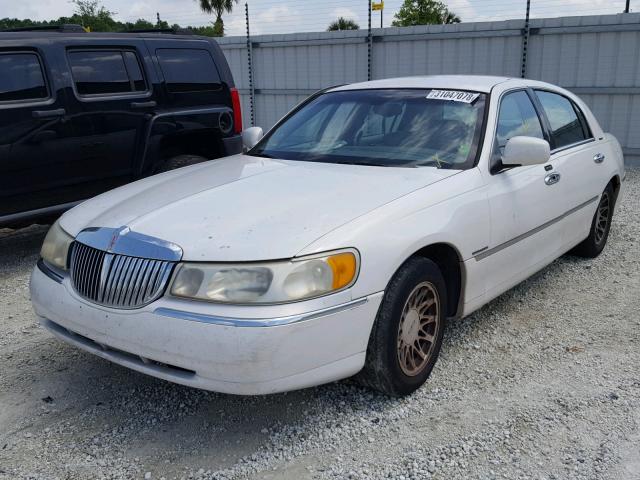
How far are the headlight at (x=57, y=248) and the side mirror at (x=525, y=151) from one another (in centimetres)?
241

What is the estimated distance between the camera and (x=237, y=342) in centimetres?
245

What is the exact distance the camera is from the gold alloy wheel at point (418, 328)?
3.03 meters

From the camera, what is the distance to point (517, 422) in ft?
9.71

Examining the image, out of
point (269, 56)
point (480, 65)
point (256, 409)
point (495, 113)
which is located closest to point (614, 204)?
point (495, 113)

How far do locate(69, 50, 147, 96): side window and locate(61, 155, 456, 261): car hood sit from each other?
2377mm

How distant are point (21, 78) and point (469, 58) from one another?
8.07 metres

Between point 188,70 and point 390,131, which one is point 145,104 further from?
point 390,131

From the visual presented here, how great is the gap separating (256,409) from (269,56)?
36.9 ft

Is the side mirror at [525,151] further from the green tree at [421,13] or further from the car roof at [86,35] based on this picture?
the green tree at [421,13]

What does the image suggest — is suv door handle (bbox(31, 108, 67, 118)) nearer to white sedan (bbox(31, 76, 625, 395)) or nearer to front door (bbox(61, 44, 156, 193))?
front door (bbox(61, 44, 156, 193))

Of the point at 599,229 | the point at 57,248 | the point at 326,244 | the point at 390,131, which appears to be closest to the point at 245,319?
the point at 326,244

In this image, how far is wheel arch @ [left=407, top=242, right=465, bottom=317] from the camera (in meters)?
3.29

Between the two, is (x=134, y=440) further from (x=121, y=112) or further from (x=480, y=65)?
(x=480, y=65)

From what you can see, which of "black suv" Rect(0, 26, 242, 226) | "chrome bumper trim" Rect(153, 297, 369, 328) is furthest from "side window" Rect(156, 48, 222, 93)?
"chrome bumper trim" Rect(153, 297, 369, 328)
